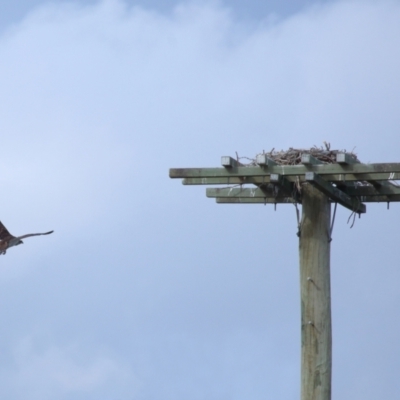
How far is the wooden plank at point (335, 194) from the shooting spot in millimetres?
Result: 10453

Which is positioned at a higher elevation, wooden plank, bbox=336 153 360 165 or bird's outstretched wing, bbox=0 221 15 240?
wooden plank, bbox=336 153 360 165

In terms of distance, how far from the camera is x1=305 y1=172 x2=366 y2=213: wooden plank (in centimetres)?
1045

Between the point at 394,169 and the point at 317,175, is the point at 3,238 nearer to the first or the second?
the point at 317,175

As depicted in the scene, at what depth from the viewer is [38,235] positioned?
11000mm

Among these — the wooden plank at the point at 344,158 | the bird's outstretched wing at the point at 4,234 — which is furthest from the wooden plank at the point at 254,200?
the bird's outstretched wing at the point at 4,234

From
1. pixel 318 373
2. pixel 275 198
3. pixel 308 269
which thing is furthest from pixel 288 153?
pixel 318 373

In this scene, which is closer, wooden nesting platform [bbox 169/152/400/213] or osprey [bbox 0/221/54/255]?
wooden nesting platform [bbox 169/152/400/213]

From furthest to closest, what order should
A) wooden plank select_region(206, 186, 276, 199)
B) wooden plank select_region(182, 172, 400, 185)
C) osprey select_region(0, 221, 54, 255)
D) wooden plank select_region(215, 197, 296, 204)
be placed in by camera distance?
wooden plank select_region(206, 186, 276, 199) → wooden plank select_region(215, 197, 296, 204) → osprey select_region(0, 221, 54, 255) → wooden plank select_region(182, 172, 400, 185)

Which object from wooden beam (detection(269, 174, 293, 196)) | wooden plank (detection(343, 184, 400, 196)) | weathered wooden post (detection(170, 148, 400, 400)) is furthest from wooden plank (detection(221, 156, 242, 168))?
wooden plank (detection(343, 184, 400, 196))

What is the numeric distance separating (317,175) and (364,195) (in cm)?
108

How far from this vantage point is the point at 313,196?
36.1 ft

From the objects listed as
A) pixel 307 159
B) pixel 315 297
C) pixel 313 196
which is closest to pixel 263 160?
pixel 307 159

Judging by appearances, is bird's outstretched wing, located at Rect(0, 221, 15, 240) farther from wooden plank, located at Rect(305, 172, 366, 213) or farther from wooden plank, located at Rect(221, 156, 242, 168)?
wooden plank, located at Rect(305, 172, 366, 213)

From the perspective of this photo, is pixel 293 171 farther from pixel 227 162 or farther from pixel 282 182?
pixel 227 162
